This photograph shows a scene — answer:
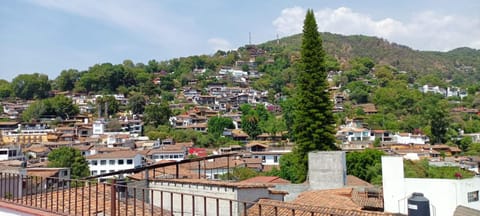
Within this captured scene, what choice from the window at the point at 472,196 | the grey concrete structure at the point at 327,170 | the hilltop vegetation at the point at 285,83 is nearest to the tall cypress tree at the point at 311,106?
the hilltop vegetation at the point at 285,83

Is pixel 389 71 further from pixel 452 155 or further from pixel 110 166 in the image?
pixel 110 166

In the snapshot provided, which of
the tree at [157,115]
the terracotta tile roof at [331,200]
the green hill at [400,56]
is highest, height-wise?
the green hill at [400,56]

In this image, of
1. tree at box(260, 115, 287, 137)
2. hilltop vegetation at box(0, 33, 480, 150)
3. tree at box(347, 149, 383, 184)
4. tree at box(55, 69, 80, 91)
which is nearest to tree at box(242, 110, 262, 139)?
hilltop vegetation at box(0, 33, 480, 150)

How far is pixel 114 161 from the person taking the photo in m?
37.9

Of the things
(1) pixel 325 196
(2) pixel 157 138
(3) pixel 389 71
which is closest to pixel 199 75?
(3) pixel 389 71

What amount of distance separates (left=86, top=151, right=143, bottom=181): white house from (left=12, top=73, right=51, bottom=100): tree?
60719 mm

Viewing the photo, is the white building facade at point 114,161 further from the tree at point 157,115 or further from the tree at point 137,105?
the tree at point 137,105

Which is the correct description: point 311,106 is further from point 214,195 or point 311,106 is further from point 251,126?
point 251,126

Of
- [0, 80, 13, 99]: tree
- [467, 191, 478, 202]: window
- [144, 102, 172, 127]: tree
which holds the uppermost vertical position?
[0, 80, 13, 99]: tree

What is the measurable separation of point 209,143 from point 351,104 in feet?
133

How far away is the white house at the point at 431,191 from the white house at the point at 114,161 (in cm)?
2908

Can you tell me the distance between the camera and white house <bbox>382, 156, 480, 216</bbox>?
10.6m

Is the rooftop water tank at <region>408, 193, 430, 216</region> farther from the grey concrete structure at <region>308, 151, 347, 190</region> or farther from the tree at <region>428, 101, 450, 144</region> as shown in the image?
the tree at <region>428, 101, 450, 144</region>

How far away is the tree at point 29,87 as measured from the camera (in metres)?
90.9
